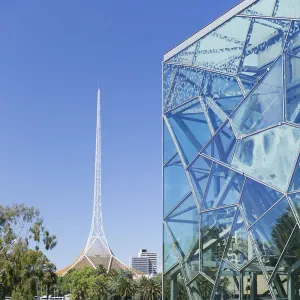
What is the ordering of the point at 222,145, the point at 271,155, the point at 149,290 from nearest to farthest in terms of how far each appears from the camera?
the point at 271,155 → the point at 222,145 → the point at 149,290

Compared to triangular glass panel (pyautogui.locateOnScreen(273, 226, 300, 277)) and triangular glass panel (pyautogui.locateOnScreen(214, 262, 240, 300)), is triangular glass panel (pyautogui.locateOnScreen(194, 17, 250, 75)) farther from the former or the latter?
triangular glass panel (pyautogui.locateOnScreen(214, 262, 240, 300))

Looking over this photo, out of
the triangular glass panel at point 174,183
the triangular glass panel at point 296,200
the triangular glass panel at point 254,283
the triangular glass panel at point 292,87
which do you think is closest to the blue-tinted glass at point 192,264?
the triangular glass panel at point 174,183

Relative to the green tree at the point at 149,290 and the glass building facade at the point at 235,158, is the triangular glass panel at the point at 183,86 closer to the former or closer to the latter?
the glass building facade at the point at 235,158

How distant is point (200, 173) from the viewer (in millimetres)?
19875

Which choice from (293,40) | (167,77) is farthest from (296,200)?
(167,77)

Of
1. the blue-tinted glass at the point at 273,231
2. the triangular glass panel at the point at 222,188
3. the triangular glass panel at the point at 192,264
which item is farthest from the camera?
the triangular glass panel at the point at 192,264

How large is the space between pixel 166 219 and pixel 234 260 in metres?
4.67

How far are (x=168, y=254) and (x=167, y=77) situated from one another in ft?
25.3

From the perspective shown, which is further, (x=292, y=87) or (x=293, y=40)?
(x=293, y=40)

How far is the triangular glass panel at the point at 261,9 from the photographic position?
17531 mm

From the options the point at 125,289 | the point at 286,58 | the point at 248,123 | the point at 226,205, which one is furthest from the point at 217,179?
the point at 125,289

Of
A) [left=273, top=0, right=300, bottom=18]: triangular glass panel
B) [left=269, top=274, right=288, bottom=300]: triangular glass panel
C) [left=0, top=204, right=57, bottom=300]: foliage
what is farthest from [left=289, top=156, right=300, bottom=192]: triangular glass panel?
[left=0, top=204, right=57, bottom=300]: foliage

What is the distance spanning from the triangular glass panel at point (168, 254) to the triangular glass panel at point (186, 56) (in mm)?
7106

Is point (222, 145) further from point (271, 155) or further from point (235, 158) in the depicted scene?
point (271, 155)
